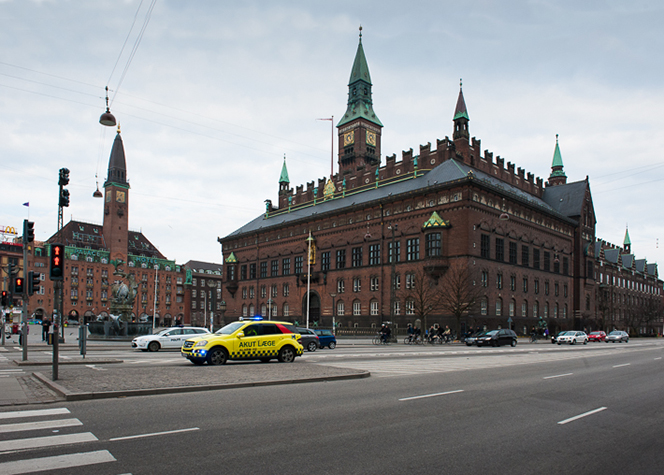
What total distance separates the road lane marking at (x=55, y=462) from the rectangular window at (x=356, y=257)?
62586 mm

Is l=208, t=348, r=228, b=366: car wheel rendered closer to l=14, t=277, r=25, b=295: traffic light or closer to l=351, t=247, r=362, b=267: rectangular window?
l=14, t=277, r=25, b=295: traffic light

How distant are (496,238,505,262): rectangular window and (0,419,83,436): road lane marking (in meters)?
57.4

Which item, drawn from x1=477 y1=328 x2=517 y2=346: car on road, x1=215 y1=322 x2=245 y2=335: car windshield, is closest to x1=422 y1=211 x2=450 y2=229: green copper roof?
x1=477 y1=328 x2=517 y2=346: car on road

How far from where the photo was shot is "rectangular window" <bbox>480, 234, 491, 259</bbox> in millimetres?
58316

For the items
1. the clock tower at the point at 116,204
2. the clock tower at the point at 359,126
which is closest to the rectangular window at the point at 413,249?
the clock tower at the point at 359,126

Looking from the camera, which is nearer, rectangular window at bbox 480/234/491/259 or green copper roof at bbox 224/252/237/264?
rectangular window at bbox 480/234/491/259

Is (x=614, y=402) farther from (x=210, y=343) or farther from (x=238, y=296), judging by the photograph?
(x=238, y=296)

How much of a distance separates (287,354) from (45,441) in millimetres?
13450

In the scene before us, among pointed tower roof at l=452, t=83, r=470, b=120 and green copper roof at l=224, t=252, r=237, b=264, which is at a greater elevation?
pointed tower roof at l=452, t=83, r=470, b=120

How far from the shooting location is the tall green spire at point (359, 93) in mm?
89312

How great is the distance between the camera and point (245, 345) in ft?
63.3

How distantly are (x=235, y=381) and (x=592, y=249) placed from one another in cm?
7699

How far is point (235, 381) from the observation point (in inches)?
529

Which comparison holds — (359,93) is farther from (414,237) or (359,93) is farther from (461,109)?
(414,237)
